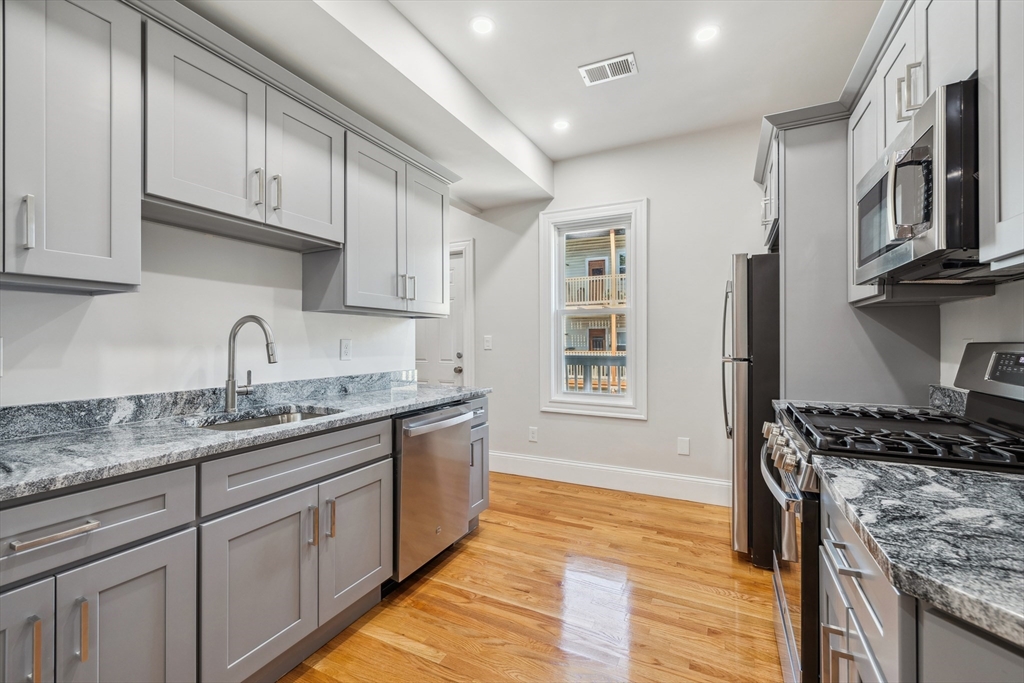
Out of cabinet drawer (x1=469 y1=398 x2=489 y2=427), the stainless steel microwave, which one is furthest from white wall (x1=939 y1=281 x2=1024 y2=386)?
cabinet drawer (x1=469 y1=398 x2=489 y2=427)

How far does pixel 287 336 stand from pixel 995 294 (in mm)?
2954

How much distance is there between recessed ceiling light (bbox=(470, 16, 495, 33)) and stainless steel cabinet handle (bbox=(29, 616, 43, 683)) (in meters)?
2.66

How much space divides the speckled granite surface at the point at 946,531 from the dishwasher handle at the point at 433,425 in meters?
1.59

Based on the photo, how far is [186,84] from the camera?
5.38 feet

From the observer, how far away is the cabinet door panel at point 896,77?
1425 mm

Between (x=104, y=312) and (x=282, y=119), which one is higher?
(x=282, y=119)

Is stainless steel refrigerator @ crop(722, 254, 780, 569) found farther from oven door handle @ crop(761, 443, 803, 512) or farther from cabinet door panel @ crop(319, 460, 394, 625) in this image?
cabinet door panel @ crop(319, 460, 394, 625)

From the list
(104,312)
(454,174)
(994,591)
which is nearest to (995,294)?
(994,591)

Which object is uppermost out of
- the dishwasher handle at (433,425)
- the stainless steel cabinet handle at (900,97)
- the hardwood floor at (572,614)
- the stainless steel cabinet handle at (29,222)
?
the stainless steel cabinet handle at (900,97)

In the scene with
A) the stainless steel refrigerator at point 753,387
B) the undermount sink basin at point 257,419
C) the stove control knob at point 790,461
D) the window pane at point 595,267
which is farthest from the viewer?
the window pane at point 595,267

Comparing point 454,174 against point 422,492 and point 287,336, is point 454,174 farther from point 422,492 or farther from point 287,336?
point 422,492

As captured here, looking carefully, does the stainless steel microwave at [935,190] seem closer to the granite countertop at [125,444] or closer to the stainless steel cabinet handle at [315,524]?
the granite countertop at [125,444]

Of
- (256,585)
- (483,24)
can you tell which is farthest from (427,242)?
(256,585)

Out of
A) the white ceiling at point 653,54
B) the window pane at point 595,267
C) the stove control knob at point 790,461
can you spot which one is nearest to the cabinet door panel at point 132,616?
the stove control knob at point 790,461
